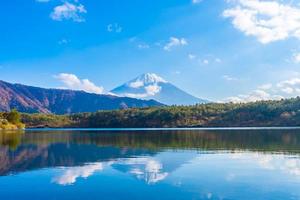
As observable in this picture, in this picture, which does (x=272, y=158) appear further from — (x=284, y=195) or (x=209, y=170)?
(x=284, y=195)

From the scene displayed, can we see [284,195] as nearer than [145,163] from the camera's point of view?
Yes

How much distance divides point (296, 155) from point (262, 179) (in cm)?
1937

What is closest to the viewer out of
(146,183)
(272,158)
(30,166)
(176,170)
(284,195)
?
(284,195)

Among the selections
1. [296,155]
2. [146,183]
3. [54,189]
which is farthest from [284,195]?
[296,155]

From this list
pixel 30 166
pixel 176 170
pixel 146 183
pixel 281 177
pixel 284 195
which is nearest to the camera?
pixel 284 195

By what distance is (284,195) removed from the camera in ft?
83.2

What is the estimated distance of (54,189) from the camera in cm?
2831

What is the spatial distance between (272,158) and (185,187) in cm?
2155

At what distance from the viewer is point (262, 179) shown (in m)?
31.7

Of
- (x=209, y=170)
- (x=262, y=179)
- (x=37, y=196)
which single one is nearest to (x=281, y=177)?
(x=262, y=179)

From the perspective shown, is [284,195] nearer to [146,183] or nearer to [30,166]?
[146,183]

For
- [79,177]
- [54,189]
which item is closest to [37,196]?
[54,189]

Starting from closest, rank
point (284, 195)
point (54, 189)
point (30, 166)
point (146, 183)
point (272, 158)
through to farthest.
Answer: point (284, 195) < point (54, 189) < point (146, 183) < point (30, 166) < point (272, 158)

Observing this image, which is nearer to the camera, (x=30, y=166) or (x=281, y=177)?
(x=281, y=177)
